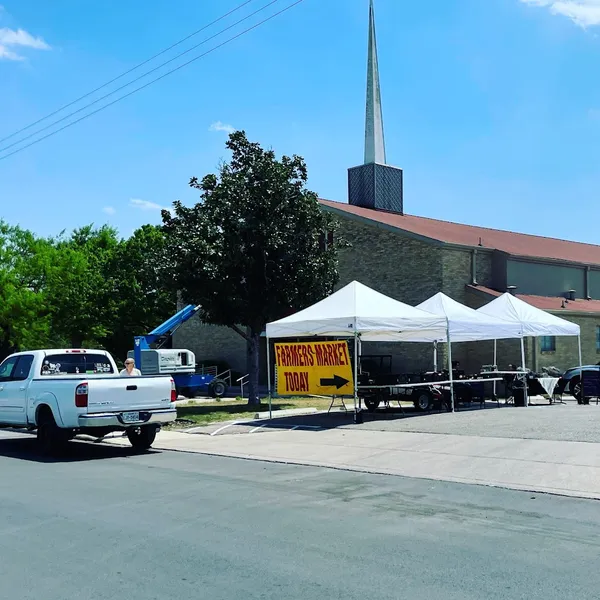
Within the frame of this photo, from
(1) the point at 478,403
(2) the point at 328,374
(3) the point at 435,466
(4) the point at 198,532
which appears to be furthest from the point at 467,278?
(4) the point at 198,532

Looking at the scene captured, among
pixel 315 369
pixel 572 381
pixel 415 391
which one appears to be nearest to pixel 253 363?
pixel 315 369

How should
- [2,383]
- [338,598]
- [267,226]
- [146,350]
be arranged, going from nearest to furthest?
[338,598] → [2,383] → [267,226] → [146,350]

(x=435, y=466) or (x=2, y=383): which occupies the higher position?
(x=2, y=383)

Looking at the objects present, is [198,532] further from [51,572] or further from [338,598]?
[338,598]

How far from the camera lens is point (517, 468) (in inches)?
413

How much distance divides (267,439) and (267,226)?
8363mm

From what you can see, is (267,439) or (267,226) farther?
(267,226)

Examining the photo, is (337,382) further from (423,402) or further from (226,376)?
(226,376)

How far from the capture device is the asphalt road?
523 centimetres

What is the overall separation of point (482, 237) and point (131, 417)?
23.5 m

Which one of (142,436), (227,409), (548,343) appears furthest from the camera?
(548,343)

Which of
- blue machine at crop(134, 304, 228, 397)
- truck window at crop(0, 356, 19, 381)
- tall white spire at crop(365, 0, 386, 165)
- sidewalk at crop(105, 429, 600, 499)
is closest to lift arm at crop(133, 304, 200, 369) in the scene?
blue machine at crop(134, 304, 228, 397)

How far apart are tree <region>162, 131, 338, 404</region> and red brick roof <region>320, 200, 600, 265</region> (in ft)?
23.9

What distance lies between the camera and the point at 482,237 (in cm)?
3262
